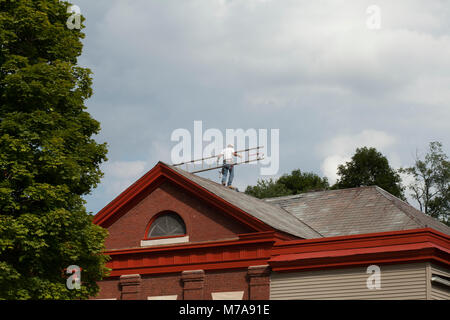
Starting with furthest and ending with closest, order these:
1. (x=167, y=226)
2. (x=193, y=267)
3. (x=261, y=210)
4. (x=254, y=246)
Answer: (x=261, y=210)
(x=167, y=226)
(x=193, y=267)
(x=254, y=246)

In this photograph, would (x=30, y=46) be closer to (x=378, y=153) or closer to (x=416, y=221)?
(x=416, y=221)

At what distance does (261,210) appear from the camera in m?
30.9

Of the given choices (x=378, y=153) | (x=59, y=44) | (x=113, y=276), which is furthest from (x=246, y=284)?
(x=378, y=153)

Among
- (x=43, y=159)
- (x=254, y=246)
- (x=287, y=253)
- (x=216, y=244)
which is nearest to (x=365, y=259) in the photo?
Result: (x=287, y=253)

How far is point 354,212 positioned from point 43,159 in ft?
53.9

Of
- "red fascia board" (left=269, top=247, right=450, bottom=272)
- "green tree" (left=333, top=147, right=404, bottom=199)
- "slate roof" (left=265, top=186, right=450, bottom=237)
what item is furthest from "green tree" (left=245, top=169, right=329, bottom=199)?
"red fascia board" (left=269, top=247, right=450, bottom=272)

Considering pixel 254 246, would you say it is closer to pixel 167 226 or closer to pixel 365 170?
pixel 167 226

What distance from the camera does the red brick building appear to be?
79.4 ft

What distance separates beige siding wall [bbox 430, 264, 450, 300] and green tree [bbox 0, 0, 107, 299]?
11.7 m

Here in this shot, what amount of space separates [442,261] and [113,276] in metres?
14.2
